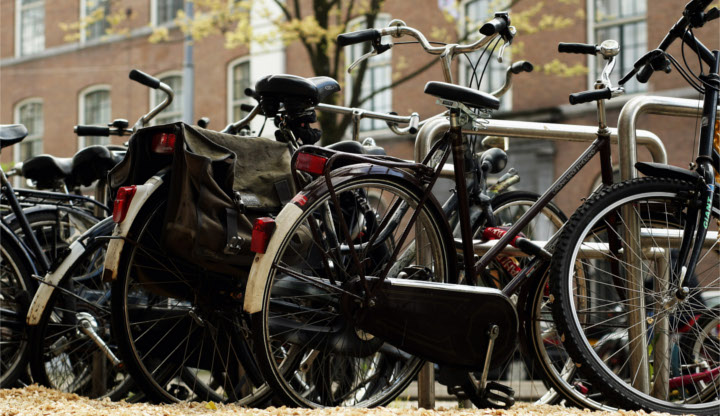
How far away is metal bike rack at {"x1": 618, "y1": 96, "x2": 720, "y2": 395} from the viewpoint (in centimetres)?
299

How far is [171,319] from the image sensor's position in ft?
10.2

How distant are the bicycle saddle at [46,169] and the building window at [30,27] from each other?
65.7 feet

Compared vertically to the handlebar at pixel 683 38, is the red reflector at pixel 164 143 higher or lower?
lower

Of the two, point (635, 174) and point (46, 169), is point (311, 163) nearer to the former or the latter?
point (635, 174)

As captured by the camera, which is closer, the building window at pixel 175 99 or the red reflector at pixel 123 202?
the red reflector at pixel 123 202

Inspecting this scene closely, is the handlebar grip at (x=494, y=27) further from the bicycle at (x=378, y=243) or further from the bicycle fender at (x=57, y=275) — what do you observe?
the bicycle fender at (x=57, y=275)

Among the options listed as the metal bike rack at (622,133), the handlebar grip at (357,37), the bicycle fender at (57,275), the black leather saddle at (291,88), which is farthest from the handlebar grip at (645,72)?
the bicycle fender at (57,275)

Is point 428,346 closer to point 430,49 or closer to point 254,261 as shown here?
point 254,261

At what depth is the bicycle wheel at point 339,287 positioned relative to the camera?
264 centimetres

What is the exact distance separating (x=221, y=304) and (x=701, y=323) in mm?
1700

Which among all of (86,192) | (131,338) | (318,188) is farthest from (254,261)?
(86,192)

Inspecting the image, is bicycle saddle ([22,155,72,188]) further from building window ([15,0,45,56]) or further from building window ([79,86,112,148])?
building window ([15,0,45,56])

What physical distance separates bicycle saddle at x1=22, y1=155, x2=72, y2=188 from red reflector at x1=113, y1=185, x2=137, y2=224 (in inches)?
58.9

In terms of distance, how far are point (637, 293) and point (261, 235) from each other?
1338mm
